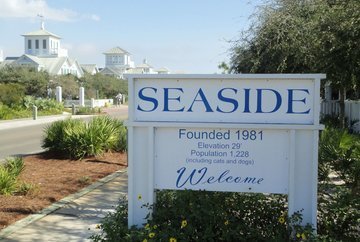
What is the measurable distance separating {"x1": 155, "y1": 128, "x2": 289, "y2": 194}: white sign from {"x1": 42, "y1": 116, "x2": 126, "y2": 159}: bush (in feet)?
24.0

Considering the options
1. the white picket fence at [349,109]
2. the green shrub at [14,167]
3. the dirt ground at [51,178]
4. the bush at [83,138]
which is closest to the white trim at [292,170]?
the dirt ground at [51,178]

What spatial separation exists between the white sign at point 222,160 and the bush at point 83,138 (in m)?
7.32

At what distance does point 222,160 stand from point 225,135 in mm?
224

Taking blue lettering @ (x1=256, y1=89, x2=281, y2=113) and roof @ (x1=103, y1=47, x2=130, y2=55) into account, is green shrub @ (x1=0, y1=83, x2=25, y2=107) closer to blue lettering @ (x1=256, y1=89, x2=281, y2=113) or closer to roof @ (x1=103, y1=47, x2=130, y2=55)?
blue lettering @ (x1=256, y1=89, x2=281, y2=113)

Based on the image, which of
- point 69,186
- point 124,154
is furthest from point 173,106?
point 124,154

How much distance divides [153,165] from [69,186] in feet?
14.3

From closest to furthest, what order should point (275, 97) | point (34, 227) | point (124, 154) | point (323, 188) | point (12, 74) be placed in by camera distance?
point (275, 97)
point (323, 188)
point (34, 227)
point (124, 154)
point (12, 74)

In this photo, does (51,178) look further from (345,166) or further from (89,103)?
(89,103)

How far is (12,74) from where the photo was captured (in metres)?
A: 61.7

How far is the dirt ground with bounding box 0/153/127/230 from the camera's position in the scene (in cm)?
648

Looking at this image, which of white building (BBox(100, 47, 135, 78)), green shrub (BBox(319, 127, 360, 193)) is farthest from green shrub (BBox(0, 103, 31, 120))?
white building (BBox(100, 47, 135, 78))

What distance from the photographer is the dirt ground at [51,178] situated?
648 cm

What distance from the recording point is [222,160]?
4184mm

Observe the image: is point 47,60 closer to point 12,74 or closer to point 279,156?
point 12,74
